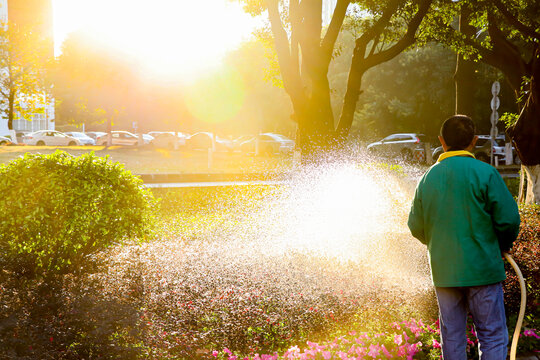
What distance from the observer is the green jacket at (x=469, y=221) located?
10.2 feet

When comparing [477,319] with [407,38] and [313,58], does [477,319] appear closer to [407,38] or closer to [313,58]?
[313,58]

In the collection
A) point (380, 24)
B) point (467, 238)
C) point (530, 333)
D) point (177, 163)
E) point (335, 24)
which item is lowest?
point (530, 333)

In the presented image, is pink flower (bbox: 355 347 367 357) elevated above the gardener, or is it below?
below

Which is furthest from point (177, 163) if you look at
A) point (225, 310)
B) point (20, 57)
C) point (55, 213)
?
point (225, 310)

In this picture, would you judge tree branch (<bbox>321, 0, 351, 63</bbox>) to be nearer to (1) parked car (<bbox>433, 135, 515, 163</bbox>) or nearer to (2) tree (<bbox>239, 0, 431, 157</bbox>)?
(2) tree (<bbox>239, 0, 431, 157</bbox>)

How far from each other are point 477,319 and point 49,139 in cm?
4533

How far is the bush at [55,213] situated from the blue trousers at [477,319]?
3527mm

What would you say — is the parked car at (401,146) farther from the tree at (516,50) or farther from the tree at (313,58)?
the tree at (313,58)

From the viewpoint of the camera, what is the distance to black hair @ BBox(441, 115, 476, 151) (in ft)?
10.7

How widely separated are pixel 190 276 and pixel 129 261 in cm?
74

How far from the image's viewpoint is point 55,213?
18.1 ft

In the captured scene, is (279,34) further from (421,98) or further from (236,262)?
(421,98)

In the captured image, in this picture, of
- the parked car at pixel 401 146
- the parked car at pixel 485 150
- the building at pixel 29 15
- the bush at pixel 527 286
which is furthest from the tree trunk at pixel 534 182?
the building at pixel 29 15

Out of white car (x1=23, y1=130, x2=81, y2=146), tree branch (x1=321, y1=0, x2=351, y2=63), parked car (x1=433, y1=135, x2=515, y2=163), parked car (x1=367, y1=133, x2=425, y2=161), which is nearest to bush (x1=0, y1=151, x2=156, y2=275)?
tree branch (x1=321, y1=0, x2=351, y2=63)
